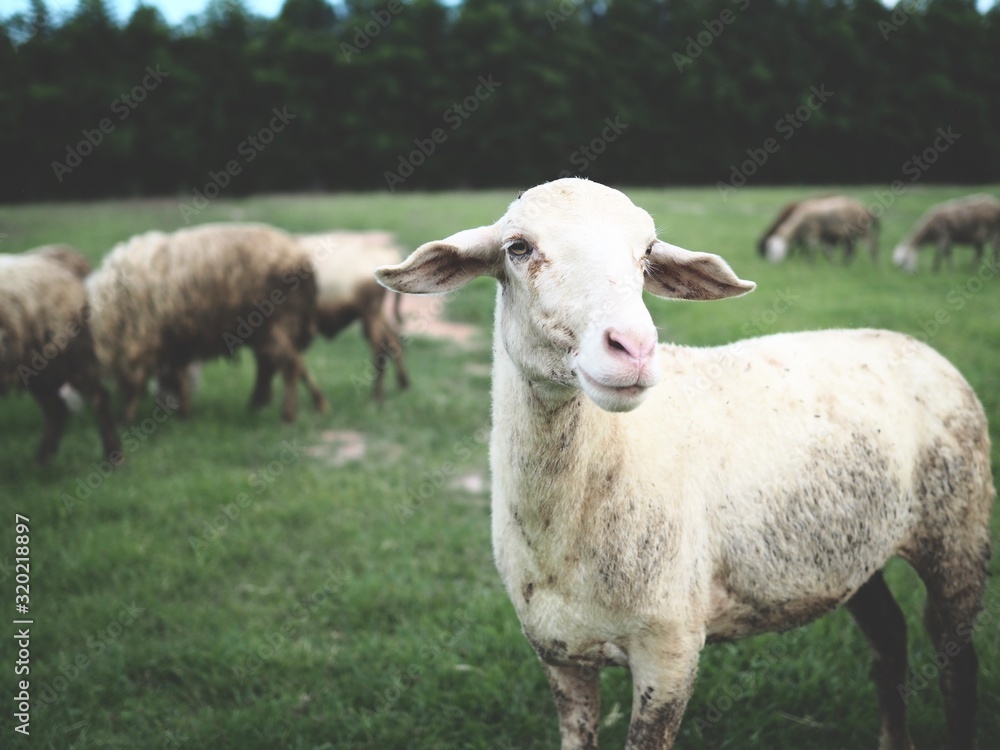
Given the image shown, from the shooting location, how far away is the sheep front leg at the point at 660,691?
2064mm

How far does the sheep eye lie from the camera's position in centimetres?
198

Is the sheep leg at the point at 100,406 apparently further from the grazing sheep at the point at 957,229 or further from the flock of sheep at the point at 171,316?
the grazing sheep at the point at 957,229

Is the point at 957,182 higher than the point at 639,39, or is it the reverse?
the point at 639,39

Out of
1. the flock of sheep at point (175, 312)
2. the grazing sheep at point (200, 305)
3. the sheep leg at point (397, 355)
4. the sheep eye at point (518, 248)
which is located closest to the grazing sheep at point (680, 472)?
the sheep eye at point (518, 248)

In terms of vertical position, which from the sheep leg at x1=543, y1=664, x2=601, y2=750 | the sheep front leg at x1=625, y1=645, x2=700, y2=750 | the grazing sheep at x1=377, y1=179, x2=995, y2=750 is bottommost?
the sheep leg at x1=543, y1=664, x2=601, y2=750

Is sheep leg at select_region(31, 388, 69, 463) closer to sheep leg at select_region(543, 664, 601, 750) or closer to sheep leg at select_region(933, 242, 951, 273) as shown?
sheep leg at select_region(543, 664, 601, 750)

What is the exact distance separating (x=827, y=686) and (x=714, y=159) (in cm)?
3712

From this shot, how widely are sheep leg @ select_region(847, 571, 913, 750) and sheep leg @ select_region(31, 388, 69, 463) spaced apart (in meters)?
6.10

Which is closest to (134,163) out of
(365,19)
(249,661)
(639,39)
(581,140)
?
(365,19)

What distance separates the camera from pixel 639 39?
126 ft

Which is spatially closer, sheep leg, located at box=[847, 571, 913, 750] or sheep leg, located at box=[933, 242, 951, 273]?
sheep leg, located at box=[847, 571, 913, 750]

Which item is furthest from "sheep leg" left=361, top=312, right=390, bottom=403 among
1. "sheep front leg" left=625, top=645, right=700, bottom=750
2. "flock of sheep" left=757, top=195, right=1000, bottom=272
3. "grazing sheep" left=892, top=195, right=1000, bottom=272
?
"grazing sheep" left=892, top=195, right=1000, bottom=272

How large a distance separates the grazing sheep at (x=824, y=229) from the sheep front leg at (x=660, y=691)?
13.4 meters

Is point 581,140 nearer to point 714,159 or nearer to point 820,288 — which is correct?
point 714,159
